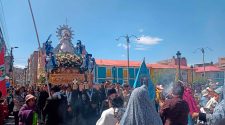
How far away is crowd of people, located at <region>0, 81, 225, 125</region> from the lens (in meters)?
4.19

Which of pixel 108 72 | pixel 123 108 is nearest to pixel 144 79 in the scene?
pixel 123 108

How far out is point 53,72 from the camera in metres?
33.4

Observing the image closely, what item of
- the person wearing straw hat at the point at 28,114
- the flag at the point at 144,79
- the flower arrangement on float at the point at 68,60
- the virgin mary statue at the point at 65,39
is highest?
the virgin mary statue at the point at 65,39

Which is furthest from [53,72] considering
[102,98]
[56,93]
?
[56,93]

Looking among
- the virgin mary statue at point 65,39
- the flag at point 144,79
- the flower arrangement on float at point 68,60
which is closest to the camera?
the flag at point 144,79

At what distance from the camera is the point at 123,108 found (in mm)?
5906

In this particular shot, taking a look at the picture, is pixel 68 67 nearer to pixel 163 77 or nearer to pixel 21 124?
pixel 21 124

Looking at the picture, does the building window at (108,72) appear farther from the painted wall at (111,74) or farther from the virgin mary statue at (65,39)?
the virgin mary statue at (65,39)

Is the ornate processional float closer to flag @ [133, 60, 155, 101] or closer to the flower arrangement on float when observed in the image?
the flower arrangement on float

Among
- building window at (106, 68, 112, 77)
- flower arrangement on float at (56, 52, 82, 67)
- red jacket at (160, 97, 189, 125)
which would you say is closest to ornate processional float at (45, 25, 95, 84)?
flower arrangement on float at (56, 52, 82, 67)

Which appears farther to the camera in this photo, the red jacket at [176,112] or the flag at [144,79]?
the flag at [144,79]

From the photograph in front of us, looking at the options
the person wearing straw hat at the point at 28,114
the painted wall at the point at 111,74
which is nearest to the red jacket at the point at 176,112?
the person wearing straw hat at the point at 28,114

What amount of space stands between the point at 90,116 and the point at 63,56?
2269cm

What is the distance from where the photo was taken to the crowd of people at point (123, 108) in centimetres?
419
